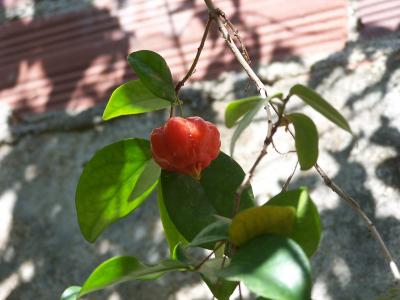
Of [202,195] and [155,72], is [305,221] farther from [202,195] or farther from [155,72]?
[155,72]

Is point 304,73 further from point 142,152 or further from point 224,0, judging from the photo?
point 142,152

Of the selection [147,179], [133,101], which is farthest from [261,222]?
[133,101]

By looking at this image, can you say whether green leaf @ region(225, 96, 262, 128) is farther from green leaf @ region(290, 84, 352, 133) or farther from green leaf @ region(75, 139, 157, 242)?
green leaf @ region(75, 139, 157, 242)

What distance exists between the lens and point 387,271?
1.63 metres

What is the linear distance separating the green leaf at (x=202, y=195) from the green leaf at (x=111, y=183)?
35mm

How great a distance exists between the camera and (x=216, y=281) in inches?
33.7

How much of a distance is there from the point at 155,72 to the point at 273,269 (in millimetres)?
397

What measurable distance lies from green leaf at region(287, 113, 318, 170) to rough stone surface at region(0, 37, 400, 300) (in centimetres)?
86

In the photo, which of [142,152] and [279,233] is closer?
[279,233]

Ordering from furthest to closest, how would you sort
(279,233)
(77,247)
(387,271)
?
(77,247), (387,271), (279,233)

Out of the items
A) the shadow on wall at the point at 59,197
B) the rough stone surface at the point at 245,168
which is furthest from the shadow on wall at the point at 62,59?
the rough stone surface at the point at 245,168

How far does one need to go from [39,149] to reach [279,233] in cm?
150

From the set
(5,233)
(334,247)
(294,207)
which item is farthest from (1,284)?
(294,207)

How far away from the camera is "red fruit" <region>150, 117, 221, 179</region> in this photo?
94 cm
